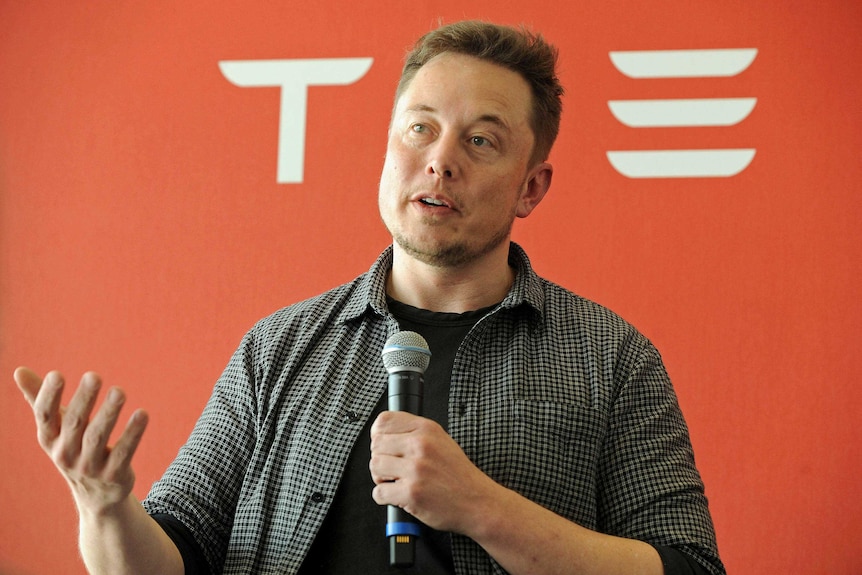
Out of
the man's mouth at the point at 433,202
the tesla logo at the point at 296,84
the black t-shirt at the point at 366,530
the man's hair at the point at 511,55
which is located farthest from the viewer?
the tesla logo at the point at 296,84

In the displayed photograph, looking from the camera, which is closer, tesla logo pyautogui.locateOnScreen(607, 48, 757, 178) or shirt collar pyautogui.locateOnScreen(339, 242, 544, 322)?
shirt collar pyautogui.locateOnScreen(339, 242, 544, 322)

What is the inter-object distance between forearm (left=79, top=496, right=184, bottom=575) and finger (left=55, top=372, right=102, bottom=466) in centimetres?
13

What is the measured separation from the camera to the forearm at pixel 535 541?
133 cm

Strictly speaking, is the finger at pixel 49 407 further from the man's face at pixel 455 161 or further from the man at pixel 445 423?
the man's face at pixel 455 161

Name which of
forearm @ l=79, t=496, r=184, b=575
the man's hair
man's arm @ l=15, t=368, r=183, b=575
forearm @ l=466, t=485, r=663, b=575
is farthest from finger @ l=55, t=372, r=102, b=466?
the man's hair

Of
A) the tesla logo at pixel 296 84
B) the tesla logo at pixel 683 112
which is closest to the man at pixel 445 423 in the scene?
the tesla logo at pixel 683 112

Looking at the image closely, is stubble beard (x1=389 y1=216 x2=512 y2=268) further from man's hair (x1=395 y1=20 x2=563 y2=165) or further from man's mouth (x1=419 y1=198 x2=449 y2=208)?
man's hair (x1=395 y1=20 x2=563 y2=165)

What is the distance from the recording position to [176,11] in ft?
9.16

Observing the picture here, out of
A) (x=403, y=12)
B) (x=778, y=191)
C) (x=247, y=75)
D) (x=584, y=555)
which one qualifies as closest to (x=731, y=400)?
(x=778, y=191)

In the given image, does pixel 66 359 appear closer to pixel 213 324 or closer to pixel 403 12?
Answer: pixel 213 324

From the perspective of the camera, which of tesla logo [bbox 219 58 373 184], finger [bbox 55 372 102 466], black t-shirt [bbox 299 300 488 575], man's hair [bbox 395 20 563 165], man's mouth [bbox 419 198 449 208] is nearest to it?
finger [bbox 55 372 102 466]

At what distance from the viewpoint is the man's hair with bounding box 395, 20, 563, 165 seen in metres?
1.79

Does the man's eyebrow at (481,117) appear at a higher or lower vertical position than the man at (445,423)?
higher

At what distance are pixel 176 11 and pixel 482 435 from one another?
184 cm
